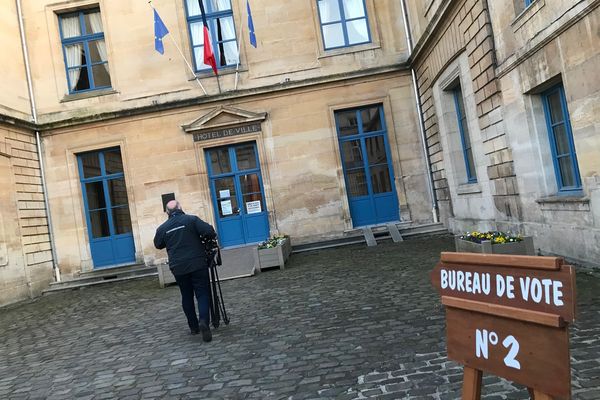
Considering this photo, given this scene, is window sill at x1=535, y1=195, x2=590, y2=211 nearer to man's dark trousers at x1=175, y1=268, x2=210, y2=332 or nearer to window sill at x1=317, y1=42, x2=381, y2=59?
man's dark trousers at x1=175, y1=268, x2=210, y2=332

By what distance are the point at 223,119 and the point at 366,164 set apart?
4298mm

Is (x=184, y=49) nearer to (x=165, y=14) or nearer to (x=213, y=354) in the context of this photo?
(x=165, y=14)

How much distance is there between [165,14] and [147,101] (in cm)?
262

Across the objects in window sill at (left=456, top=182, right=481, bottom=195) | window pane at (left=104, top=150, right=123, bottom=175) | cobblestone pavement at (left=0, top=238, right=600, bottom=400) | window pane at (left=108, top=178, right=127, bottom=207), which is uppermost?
window pane at (left=104, top=150, right=123, bottom=175)

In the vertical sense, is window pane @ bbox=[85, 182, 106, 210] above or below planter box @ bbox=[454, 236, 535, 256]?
above

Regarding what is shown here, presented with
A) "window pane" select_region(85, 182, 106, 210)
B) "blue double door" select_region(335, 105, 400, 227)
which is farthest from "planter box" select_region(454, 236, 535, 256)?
"window pane" select_region(85, 182, 106, 210)

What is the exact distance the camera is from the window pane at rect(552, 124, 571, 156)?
736 cm

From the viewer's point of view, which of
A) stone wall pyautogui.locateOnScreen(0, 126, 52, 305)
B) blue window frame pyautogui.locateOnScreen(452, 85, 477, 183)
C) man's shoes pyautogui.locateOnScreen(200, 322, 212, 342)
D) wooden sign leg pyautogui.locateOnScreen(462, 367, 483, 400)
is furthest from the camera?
stone wall pyautogui.locateOnScreen(0, 126, 52, 305)

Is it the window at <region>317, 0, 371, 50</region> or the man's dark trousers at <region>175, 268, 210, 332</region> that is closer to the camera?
the man's dark trousers at <region>175, 268, 210, 332</region>

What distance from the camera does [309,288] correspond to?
7742 mm

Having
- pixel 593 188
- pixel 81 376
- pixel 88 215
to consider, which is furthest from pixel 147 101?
pixel 593 188

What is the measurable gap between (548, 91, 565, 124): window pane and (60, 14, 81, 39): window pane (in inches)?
520

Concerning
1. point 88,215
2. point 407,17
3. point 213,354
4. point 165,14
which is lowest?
point 213,354

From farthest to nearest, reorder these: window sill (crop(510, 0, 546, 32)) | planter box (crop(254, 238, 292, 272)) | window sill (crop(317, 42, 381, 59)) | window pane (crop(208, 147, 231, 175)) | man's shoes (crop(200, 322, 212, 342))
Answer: window pane (crop(208, 147, 231, 175)) < window sill (crop(317, 42, 381, 59)) < planter box (crop(254, 238, 292, 272)) < window sill (crop(510, 0, 546, 32)) < man's shoes (crop(200, 322, 212, 342))
